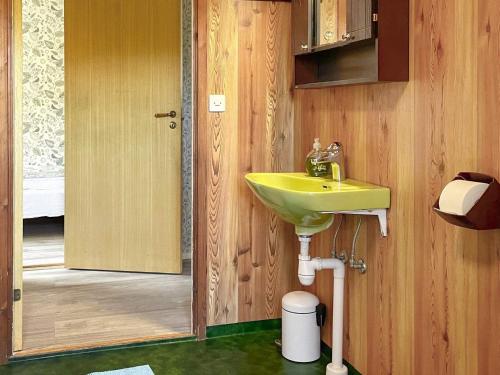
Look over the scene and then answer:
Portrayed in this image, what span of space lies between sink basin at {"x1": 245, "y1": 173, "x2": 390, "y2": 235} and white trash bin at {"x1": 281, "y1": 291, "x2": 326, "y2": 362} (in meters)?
0.38

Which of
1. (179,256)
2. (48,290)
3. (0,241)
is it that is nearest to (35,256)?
(48,290)

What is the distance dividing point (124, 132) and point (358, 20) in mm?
2326

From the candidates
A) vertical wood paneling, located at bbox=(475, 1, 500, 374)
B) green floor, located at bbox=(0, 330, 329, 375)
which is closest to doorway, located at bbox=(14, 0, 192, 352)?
green floor, located at bbox=(0, 330, 329, 375)

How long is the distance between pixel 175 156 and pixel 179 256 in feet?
2.28

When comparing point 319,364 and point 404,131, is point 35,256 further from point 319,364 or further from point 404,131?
point 404,131

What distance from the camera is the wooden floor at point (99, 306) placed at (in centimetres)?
306

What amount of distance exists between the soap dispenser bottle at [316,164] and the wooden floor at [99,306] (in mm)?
1107

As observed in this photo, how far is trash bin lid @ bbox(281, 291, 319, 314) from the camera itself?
8.91ft

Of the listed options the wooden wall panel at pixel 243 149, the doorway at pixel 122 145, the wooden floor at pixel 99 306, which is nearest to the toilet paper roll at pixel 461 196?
the wooden wall panel at pixel 243 149

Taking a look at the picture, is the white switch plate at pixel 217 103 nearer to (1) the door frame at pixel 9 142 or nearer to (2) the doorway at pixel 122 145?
(1) the door frame at pixel 9 142

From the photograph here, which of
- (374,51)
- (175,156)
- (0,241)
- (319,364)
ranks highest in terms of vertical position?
(374,51)

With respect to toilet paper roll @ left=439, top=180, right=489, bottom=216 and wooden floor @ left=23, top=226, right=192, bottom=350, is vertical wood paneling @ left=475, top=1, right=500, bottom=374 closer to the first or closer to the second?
toilet paper roll @ left=439, top=180, right=489, bottom=216

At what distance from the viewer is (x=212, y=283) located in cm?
302

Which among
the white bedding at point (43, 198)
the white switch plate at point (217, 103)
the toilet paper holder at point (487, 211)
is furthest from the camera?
the white bedding at point (43, 198)
